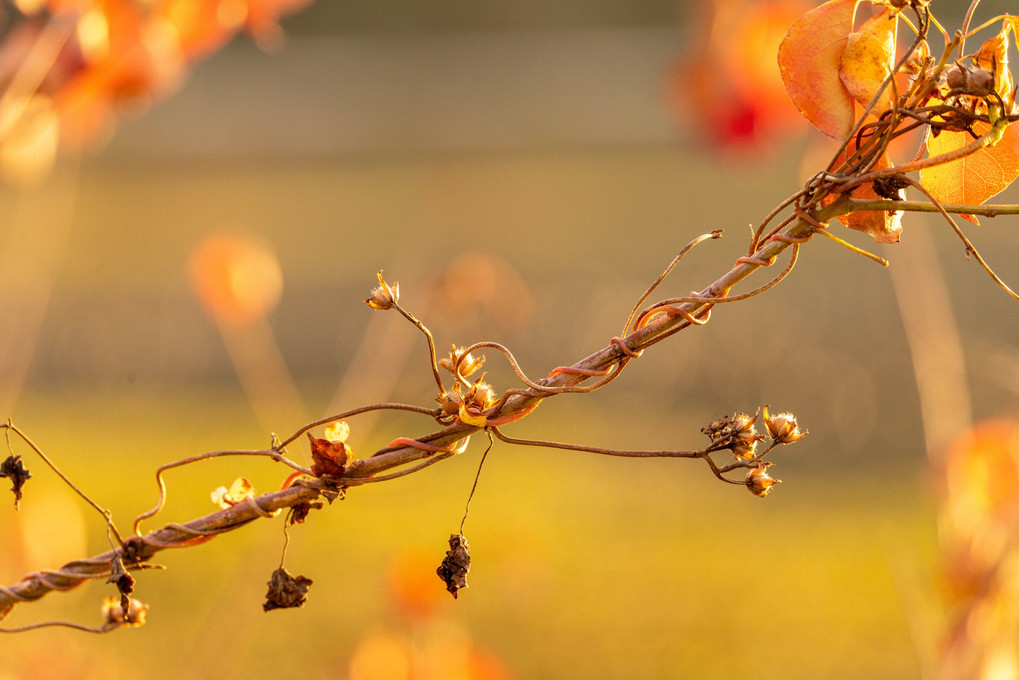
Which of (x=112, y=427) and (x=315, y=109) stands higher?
(x=315, y=109)

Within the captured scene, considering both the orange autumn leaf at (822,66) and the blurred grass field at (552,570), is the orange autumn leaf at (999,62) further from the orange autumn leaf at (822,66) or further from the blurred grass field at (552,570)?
the blurred grass field at (552,570)

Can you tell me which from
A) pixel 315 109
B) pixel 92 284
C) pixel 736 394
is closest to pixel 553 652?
pixel 736 394

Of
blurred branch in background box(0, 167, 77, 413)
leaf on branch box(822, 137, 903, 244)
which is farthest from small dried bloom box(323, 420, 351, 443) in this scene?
blurred branch in background box(0, 167, 77, 413)

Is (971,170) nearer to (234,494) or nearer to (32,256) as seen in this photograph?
(234,494)

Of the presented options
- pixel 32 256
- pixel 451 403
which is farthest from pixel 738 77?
pixel 32 256

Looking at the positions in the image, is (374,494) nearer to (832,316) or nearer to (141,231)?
(832,316)

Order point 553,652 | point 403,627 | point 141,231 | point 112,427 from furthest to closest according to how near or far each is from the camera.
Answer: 1. point 141,231
2. point 112,427
3. point 553,652
4. point 403,627
